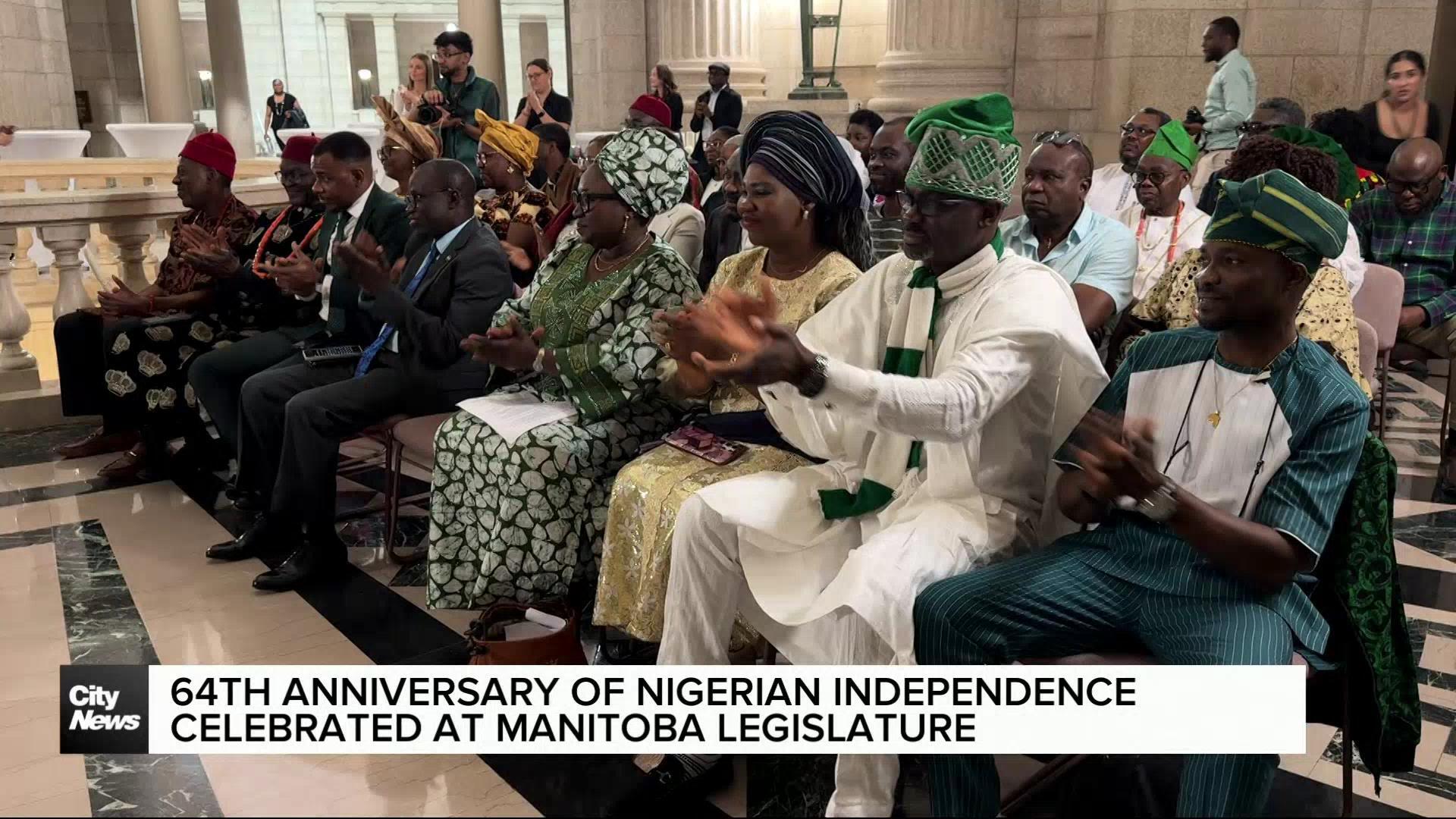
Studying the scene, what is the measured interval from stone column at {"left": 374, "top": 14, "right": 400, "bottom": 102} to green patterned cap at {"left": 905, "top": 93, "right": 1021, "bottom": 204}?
24.3m

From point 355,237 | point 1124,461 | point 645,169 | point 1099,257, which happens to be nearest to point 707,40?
point 355,237

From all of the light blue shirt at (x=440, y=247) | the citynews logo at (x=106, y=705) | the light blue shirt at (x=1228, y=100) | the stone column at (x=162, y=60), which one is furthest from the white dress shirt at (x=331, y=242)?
the stone column at (x=162, y=60)

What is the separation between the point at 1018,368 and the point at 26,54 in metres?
15.0

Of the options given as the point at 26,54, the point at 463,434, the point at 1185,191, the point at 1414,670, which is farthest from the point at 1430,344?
the point at 26,54

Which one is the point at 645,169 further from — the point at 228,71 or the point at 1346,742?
the point at 228,71

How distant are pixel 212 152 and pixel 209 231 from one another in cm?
35

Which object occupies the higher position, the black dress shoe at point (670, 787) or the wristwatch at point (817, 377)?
the wristwatch at point (817, 377)

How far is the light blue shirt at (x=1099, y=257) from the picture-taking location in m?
3.95

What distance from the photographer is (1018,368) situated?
7.62 feet

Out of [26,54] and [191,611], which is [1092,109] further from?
[26,54]

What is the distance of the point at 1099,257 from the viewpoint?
3.98m

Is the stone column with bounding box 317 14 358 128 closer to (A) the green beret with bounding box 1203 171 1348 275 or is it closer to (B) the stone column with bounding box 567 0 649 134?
(B) the stone column with bounding box 567 0 649 134

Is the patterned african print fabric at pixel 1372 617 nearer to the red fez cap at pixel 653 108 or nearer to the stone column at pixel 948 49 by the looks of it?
the red fez cap at pixel 653 108

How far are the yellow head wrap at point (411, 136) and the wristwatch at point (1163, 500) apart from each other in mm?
4745
